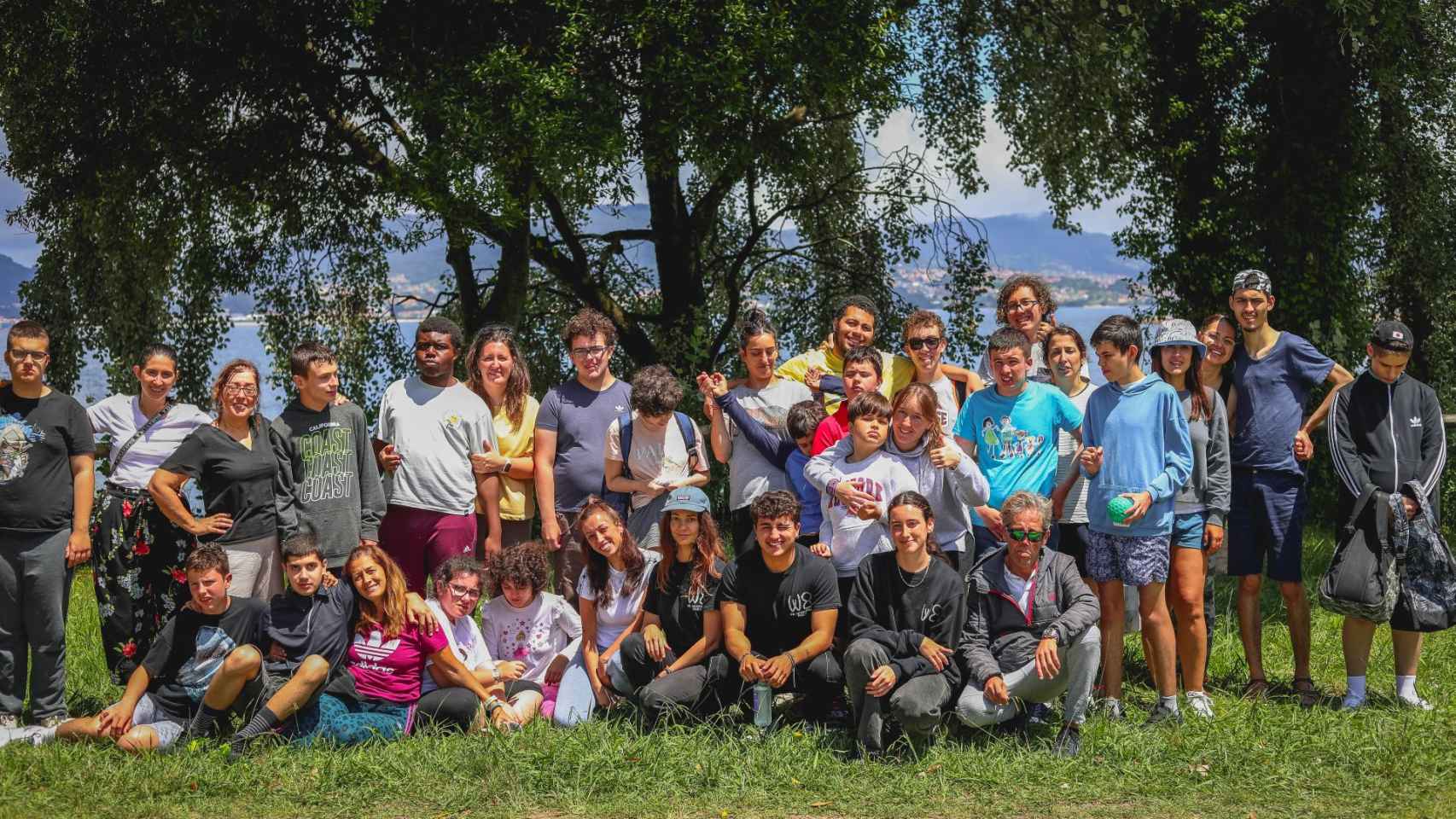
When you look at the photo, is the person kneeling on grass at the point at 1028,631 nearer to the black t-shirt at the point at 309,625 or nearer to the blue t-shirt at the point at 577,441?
the blue t-shirt at the point at 577,441

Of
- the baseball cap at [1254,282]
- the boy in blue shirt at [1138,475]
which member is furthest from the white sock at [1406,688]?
the baseball cap at [1254,282]

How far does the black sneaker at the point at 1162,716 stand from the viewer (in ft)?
17.7

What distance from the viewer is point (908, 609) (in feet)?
17.3

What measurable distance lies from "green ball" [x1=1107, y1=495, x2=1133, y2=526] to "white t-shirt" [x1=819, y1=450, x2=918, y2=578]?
0.83 metres

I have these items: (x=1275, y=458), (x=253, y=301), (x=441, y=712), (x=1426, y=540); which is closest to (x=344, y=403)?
(x=441, y=712)

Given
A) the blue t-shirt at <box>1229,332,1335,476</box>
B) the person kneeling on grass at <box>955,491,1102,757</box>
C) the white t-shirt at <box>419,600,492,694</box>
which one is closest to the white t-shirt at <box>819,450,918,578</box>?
the person kneeling on grass at <box>955,491,1102,757</box>

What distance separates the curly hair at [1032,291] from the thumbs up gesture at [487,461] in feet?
8.32

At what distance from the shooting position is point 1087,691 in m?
5.11

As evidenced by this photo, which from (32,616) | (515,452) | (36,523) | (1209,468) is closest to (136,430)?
(36,523)

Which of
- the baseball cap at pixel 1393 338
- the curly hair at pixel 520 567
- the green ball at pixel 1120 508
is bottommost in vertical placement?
the curly hair at pixel 520 567

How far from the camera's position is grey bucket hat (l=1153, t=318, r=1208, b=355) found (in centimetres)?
574

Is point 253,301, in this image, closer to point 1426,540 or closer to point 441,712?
point 441,712

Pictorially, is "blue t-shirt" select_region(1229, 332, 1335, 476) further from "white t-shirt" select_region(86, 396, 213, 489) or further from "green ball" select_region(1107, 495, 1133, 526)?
"white t-shirt" select_region(86, 396, 213, 489)

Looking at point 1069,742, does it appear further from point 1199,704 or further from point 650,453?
point 650,453
